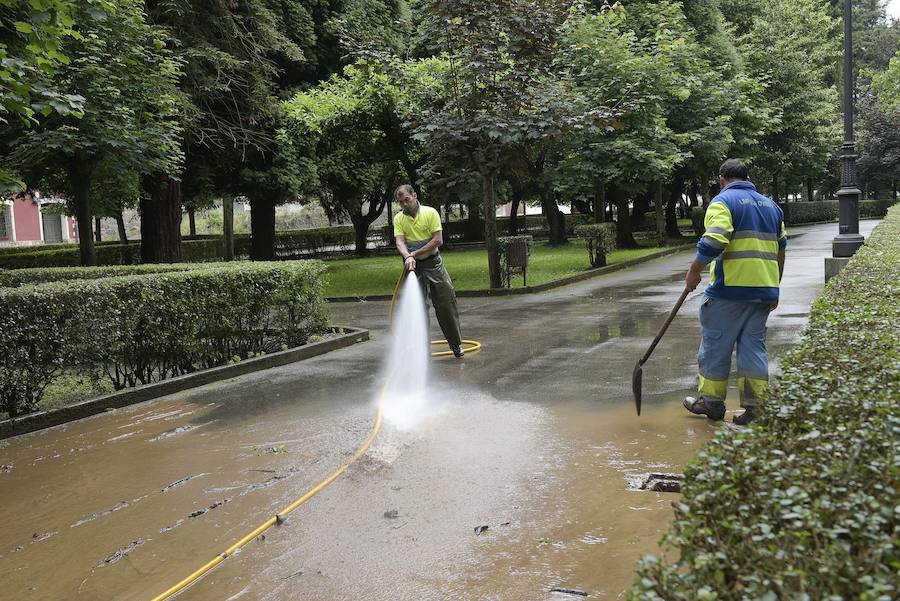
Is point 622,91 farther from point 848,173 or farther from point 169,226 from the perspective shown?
point 169,226

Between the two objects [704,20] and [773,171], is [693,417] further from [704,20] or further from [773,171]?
[773,171]

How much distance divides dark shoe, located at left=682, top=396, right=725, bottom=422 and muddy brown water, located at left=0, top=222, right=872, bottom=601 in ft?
0.28

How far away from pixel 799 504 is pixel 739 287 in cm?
413

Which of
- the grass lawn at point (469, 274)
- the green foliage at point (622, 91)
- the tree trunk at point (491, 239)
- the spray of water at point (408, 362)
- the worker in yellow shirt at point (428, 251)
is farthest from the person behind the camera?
the green foliage at point (622, 91)

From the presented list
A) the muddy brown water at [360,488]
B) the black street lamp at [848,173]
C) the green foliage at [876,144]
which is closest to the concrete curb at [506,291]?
the black street lamp at [848,173]

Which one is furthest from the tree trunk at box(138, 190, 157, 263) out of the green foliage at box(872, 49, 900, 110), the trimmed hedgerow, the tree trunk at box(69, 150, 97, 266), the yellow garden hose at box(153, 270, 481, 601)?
the green foliage at box(872, 49, 900, 110)

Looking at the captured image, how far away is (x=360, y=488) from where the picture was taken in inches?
211

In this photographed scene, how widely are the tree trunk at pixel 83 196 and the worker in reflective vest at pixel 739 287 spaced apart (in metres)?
12.6

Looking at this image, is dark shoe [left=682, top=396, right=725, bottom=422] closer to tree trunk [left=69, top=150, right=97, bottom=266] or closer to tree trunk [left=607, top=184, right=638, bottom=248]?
tree trunk [left=69, top=150, right=97, bottom=266]

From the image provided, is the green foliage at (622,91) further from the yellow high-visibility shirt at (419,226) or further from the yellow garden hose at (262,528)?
the yellow garden hose at (262,528)

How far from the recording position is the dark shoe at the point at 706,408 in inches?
250

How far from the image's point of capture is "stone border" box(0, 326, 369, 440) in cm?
746

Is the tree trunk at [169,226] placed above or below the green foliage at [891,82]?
below

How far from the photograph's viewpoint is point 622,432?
6.28 meters
